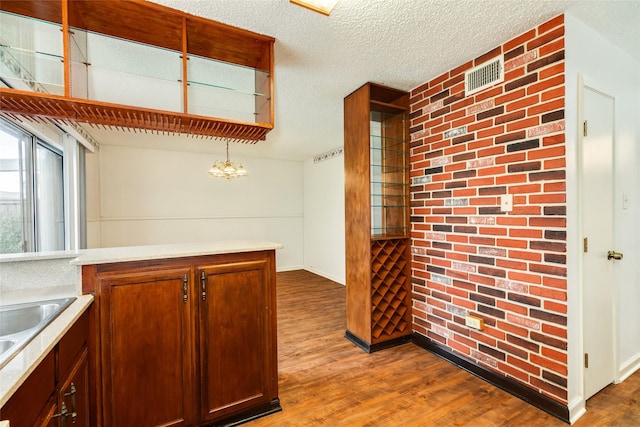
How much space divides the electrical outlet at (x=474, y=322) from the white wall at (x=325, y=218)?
110 inches

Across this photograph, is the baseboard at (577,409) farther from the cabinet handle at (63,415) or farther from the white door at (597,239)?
the cabinet handle at (63,415)

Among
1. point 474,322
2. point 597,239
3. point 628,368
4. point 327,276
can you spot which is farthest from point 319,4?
point 327,276

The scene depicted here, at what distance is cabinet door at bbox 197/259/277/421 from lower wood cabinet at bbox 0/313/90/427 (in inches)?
20.9

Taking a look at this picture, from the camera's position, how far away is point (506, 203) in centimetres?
193

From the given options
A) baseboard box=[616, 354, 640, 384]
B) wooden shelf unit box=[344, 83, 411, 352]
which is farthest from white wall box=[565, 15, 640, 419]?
wooden shelf unit box=[344, 83, 411, 352]

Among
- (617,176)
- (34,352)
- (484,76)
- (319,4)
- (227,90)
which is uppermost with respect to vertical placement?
(319,4)

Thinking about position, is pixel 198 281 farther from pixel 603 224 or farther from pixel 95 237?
pixel 95 237

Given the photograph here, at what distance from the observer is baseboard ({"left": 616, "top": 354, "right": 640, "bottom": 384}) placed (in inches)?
79.5

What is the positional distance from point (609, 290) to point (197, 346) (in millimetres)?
2767

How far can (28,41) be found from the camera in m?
1.42

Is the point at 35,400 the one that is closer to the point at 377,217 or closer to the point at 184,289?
the point at 184,289

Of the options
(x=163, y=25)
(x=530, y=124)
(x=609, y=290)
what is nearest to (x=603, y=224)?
(x=609, y=290)

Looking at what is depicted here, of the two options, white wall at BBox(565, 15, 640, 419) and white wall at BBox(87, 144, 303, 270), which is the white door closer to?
white wall at BBox(565, 15, 640, 419)

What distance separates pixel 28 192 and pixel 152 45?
2.04 meters
